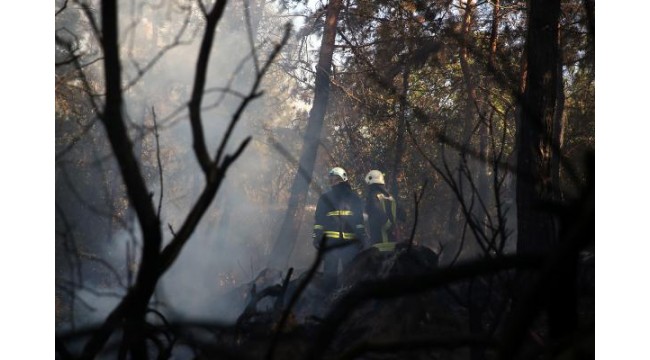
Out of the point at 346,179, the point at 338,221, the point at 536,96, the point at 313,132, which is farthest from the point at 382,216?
the point at 313,132

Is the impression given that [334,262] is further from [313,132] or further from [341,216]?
[313,132]

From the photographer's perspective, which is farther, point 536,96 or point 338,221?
point 338,221

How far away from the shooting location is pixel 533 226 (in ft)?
14.5

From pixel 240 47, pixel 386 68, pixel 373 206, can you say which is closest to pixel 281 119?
pixel 240 47

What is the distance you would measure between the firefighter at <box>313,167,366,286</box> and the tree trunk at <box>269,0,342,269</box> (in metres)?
3.62

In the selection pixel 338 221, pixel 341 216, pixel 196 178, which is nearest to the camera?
pixel 341 216

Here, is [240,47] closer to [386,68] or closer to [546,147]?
[386,68]

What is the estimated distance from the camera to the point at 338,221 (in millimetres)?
6676

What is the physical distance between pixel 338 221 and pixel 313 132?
4736 mm

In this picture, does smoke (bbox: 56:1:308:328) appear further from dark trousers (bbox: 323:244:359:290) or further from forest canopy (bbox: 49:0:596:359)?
dark trousers (bbox: 323:244:359:290)

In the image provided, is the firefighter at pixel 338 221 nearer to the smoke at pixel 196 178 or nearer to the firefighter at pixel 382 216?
the firefighter at pixel 382 216

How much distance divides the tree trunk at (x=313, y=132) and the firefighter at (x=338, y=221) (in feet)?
11.9

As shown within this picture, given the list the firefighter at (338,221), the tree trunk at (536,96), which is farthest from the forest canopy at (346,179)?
the firefighter at (338,221)

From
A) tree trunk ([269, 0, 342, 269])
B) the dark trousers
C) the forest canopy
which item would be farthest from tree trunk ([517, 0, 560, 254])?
tree trunk ([269, 0, 342, 269])
